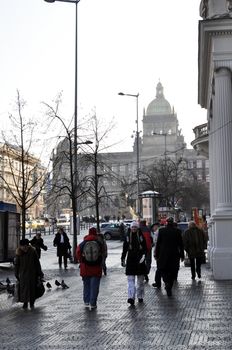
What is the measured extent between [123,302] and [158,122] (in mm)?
165915

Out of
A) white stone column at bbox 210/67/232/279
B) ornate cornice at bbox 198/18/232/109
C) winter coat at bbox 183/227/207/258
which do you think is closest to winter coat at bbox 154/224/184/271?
winter coat at bbox 183/227/207/258

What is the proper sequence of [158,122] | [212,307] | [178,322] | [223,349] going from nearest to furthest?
1. [223,349]
2. [178,322]
3. [212,307]
4. [158,122]

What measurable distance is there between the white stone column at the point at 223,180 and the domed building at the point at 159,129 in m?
131

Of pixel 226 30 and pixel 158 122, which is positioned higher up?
pixel 158 122

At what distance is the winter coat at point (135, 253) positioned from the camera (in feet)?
42.9

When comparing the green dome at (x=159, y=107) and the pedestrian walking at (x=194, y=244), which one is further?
the green dome at (x=159, y=107)

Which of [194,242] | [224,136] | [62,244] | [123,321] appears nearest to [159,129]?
[62,244]

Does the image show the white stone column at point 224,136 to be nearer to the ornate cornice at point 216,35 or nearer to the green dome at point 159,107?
the ornate cornice at point 216,35

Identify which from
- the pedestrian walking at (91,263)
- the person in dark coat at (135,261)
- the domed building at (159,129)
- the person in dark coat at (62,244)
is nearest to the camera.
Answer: the pedestrian walking at (91,263)

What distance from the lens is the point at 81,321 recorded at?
1107cm

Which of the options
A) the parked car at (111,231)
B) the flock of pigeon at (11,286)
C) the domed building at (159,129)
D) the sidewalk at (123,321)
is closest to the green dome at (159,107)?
the domed building at (159,129)

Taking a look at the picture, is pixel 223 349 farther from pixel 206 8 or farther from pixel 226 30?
pixel 206 8

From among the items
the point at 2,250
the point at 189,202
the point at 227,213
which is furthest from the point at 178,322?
the point at 189,202

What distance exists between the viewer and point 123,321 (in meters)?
10.9
